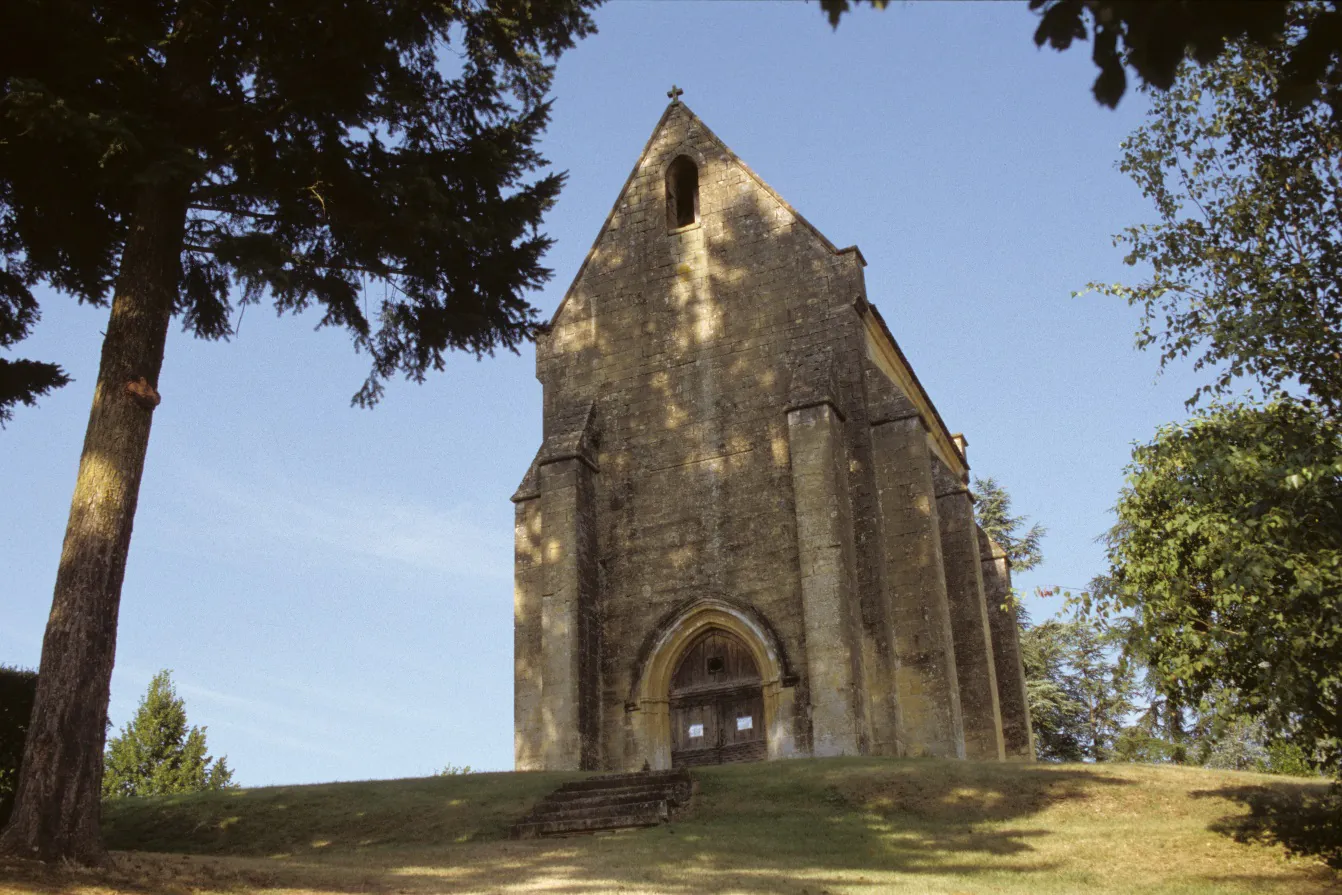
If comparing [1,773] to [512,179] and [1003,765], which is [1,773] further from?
[1003,765]

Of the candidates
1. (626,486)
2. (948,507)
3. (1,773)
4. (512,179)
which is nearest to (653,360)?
(626,486)

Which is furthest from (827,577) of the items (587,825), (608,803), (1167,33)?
(1167,33)

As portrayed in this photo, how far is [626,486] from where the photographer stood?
2225cm

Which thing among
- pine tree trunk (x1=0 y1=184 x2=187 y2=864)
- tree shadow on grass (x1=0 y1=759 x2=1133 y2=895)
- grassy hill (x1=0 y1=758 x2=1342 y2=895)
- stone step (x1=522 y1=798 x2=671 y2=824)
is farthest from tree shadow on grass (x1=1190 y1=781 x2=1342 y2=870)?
pine tree trunk (x1=0 y1=184 x2=187 y2=864)

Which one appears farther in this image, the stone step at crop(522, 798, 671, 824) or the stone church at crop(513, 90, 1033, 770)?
the stone church at crop(513, 90, 1033, 770)

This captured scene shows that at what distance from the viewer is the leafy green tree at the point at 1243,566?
34.0 feet

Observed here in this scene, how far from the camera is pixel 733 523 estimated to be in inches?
829

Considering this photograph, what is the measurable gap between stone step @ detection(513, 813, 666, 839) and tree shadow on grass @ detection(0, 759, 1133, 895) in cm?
37

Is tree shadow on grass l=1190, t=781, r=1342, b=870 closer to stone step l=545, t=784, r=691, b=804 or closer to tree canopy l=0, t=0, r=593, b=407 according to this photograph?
stone step l=545, t=784, r=691, b=804

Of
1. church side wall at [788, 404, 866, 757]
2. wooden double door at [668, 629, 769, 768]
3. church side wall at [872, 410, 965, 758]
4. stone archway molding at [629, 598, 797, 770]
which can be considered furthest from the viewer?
wooden double door at [668, 629, 769, 768]

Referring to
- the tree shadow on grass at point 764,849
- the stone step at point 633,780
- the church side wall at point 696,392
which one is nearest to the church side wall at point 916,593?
the church side wall at point 696,392

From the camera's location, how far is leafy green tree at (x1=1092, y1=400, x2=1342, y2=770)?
10352 mm

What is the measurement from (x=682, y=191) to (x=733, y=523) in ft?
25.8

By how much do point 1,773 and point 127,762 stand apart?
22.0m
